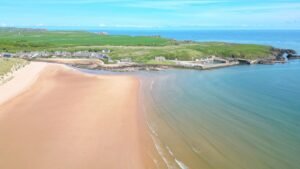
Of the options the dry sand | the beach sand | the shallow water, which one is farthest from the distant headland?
the beach sand

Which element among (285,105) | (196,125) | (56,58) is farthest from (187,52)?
(196,125)

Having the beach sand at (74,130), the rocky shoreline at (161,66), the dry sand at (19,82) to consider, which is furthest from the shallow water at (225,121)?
the dry sand at (19,82)

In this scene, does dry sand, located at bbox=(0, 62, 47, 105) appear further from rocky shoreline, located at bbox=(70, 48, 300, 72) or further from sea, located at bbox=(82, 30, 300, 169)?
sea, located at bbox=(82, 30, 300, 169)

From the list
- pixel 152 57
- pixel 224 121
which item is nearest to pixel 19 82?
pixel 224 121

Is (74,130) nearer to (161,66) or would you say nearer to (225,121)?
(225,121)

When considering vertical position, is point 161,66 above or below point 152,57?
below

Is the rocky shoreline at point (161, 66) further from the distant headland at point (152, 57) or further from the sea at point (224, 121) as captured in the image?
the sea at point (224, 121)
